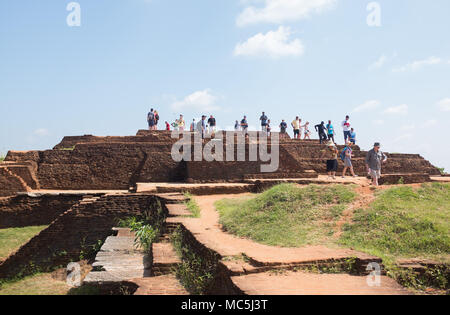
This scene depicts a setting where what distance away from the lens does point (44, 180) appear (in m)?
13.0

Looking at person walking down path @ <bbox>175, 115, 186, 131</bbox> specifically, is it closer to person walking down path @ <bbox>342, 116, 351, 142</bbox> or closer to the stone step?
person walking down path @ <bbox>342, 116, 351, 142</bbox>

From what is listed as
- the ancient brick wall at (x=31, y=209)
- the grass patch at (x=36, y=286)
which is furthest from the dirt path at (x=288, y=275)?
the ancient brick wall at (x=31, y=209)

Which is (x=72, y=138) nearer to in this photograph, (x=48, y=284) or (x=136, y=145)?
(x=136, y=145)

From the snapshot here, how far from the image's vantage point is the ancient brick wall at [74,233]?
27.1 ft

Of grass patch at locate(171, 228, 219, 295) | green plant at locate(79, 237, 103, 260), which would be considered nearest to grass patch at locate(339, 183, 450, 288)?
grass patch at locate(171, 228, 219, 295)

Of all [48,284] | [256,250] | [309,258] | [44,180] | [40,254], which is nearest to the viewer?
[309,258]

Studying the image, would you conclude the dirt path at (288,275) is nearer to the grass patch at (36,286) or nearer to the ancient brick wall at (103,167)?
the grass patch at (36,286)

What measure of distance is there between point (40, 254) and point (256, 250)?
20.6 feet

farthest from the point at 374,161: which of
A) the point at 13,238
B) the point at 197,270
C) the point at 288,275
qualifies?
the point at 13,238

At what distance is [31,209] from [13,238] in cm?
132

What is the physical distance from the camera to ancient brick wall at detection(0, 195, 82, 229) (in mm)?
10805
